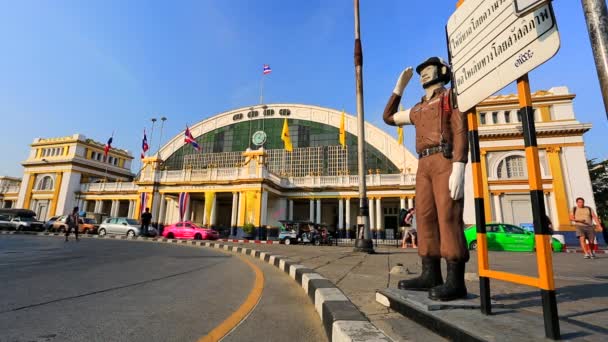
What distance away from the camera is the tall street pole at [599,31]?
1696mm

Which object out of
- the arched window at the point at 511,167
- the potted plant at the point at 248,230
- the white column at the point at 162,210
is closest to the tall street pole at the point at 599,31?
the arched window at the point at 511,167

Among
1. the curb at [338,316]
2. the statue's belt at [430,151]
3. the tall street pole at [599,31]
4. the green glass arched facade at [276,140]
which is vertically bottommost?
the curb at [338,316]

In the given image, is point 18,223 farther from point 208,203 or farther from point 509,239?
point 509,239

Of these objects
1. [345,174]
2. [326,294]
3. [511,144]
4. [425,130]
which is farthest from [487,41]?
[345,174]

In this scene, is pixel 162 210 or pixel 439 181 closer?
pixel 439 181

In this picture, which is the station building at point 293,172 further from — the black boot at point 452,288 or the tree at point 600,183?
the black boot at point 452,288

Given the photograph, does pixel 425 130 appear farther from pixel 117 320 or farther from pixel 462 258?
pixel 117 320

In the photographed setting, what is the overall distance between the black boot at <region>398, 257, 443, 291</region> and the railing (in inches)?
1409

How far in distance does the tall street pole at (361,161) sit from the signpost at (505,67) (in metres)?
6.93

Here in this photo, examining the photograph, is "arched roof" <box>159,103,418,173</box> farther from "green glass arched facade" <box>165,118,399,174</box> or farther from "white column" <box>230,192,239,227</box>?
"white column" <box>230,192,239,227</box>

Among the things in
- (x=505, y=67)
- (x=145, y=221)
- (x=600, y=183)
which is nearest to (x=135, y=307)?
(x=505, y=67)

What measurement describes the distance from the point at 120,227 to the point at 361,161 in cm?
1877

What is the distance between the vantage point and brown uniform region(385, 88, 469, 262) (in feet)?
8.52

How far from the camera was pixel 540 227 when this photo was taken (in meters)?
1.62
